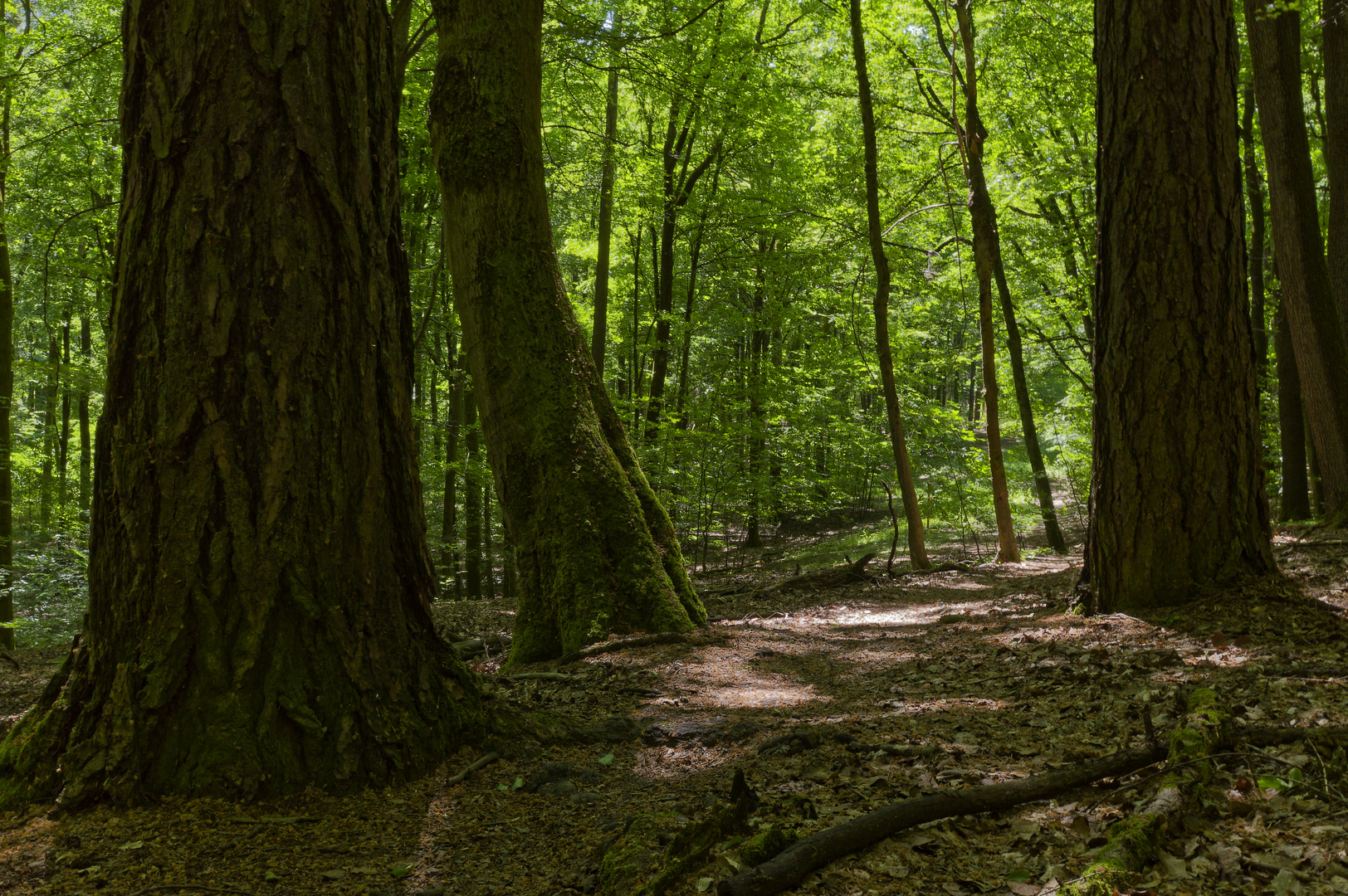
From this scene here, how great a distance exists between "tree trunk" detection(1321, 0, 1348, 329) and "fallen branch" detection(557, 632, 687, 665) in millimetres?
7969

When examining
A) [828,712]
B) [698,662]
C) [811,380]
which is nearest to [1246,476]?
[828,712]

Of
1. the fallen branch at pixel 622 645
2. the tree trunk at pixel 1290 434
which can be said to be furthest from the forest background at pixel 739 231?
the fallen branch at pixel 622 645

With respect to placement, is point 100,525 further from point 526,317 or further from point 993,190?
point 993,190

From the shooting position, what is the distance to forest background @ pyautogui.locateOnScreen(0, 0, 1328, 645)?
1125 centimetres

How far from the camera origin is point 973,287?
21.8 m

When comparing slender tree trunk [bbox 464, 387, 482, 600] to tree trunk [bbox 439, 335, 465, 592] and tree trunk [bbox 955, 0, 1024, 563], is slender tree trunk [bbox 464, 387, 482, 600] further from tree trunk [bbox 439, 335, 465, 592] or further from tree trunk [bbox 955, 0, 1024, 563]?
tree trunk [bbox 955, 0, 1024, 563]

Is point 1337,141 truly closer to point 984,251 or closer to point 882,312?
point 984,251

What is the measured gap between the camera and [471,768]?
9.61ft

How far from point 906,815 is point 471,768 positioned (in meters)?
1.62

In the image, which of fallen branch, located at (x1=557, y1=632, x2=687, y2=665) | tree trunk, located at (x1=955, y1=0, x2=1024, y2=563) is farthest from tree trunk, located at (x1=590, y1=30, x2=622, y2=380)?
fallen branch, located at (x1=557, y1=632, x2=687, y2=665)

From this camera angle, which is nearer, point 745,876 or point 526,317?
point 745,876

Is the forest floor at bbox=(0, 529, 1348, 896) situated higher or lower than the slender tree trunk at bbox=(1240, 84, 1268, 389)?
lower

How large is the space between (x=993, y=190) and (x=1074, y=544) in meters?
7.30

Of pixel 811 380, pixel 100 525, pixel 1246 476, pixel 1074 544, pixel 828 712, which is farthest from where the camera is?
pixel 811 380
